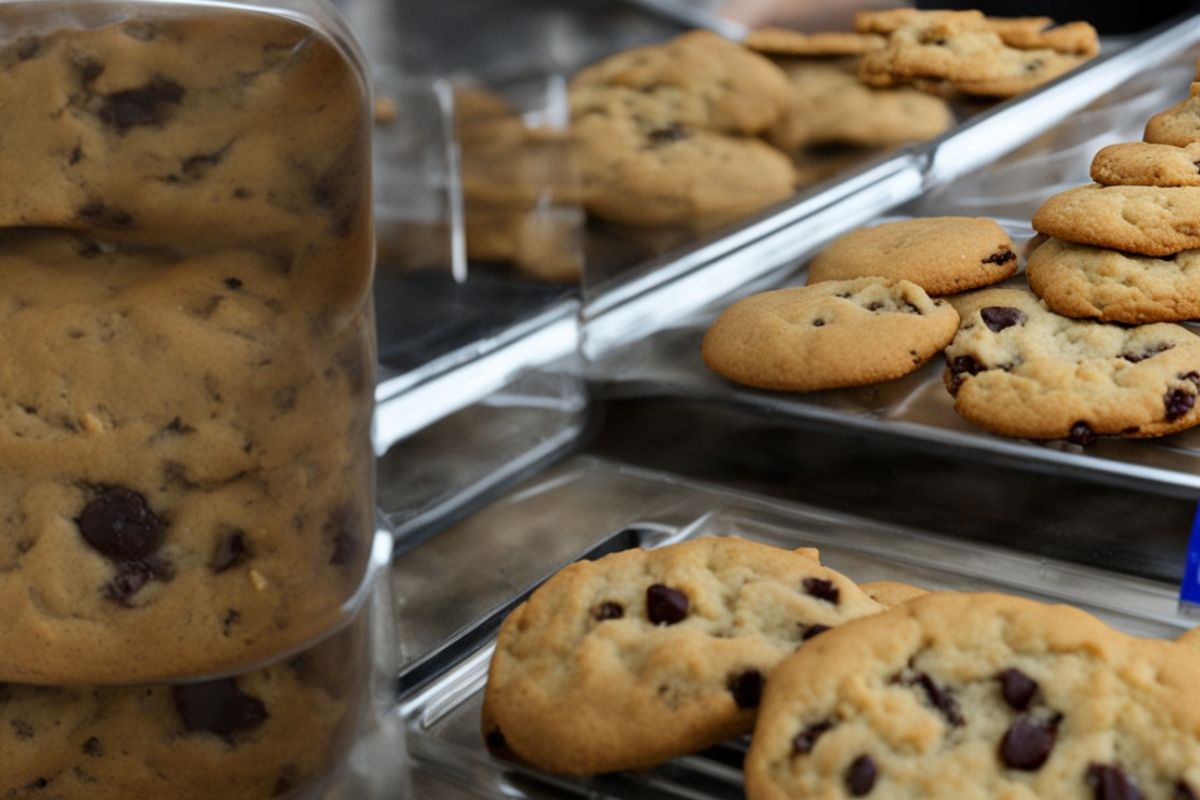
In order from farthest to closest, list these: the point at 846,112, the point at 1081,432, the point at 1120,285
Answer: the point at 846,112 → the point at 1120,285 → the point at 1081,432

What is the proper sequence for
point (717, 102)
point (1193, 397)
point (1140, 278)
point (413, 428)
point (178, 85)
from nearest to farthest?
point (178, 85) → point (1193, 397) → point (1140, 278) → point (413, 428) → point (717, 102)

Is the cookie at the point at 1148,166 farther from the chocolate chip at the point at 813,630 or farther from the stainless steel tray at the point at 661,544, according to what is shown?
the chocolate chip at the point at 813,630

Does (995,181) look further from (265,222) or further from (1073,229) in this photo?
(265,222)

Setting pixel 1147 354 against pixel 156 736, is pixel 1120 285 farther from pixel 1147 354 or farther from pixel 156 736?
pixel 156 736

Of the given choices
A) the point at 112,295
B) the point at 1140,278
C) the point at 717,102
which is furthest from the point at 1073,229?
the point at 112,295

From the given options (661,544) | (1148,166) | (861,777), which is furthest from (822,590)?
(1148,166)

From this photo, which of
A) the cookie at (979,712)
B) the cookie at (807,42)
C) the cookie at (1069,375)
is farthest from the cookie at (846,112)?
the cookie at (979,712)

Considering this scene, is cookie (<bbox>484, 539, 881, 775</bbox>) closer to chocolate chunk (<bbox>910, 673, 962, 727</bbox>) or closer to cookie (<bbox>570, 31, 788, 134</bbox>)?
chocolate chunk (<bbox>910, 673, 962, 727</bbox>)
